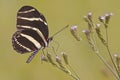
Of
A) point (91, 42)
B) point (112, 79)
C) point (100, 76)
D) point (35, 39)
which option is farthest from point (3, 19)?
point (91, 42)

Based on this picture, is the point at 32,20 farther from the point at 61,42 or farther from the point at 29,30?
the point at 61,42

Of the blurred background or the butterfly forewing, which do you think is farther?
the blurred background

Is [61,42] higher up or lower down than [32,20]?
lower down

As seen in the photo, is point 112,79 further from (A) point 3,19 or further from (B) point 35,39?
(A) point 3,19

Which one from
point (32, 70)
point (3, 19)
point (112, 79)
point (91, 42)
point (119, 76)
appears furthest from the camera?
point (3, 19)

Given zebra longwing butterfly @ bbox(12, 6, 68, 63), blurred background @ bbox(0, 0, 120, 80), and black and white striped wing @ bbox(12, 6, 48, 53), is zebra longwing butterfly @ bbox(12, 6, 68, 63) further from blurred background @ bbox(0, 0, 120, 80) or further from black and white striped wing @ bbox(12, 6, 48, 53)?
blurred background @ bbox(0, 0, 120, 80)

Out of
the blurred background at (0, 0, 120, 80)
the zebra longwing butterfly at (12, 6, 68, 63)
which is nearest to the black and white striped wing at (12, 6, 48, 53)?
the zebra longwing butterfly at (12, 6, 68, 63)

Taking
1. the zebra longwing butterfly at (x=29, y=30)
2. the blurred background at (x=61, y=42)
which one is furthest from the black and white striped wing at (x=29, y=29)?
the blurred background at (x=61, y=42)

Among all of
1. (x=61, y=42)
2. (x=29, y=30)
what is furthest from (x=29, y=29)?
(x=61, y=42)
